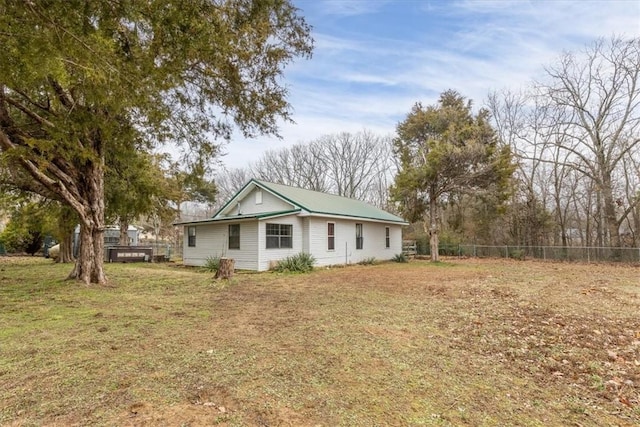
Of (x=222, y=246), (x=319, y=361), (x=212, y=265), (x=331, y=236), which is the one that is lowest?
(x=319, y=361)

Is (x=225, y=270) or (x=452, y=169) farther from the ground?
(x=452, y=169)

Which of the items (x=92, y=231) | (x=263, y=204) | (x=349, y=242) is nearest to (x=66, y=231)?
(x=92, y=231)

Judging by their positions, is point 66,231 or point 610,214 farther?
point 610,214

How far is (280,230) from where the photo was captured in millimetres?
15188

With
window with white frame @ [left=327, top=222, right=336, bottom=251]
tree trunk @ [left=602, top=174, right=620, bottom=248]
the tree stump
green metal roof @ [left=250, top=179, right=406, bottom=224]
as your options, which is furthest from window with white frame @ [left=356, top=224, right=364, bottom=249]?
tree trunk @ [left=602, top=174, right=620, bottom=248]

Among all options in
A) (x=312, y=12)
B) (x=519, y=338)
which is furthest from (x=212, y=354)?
(x=312, y=12)

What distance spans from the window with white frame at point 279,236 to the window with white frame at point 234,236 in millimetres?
1487

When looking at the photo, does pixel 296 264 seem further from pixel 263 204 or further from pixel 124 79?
pixel 124 79

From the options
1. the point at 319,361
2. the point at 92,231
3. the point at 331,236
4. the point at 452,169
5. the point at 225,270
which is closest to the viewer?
the point at 319,361

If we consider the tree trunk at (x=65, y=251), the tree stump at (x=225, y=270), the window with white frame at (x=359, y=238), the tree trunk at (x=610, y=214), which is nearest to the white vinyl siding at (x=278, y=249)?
the tree stump at (x=225, y=270)

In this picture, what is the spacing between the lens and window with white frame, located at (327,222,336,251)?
16844 millimetres

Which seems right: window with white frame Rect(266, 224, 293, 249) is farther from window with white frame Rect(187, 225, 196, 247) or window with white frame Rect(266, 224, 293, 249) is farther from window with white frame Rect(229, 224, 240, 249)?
window with white frame Rect(187, 225, 196, 247)

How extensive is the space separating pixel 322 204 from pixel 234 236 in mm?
4677

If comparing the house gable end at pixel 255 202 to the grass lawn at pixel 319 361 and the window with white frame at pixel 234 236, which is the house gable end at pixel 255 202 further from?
the grass lawn at pixel 319 361
